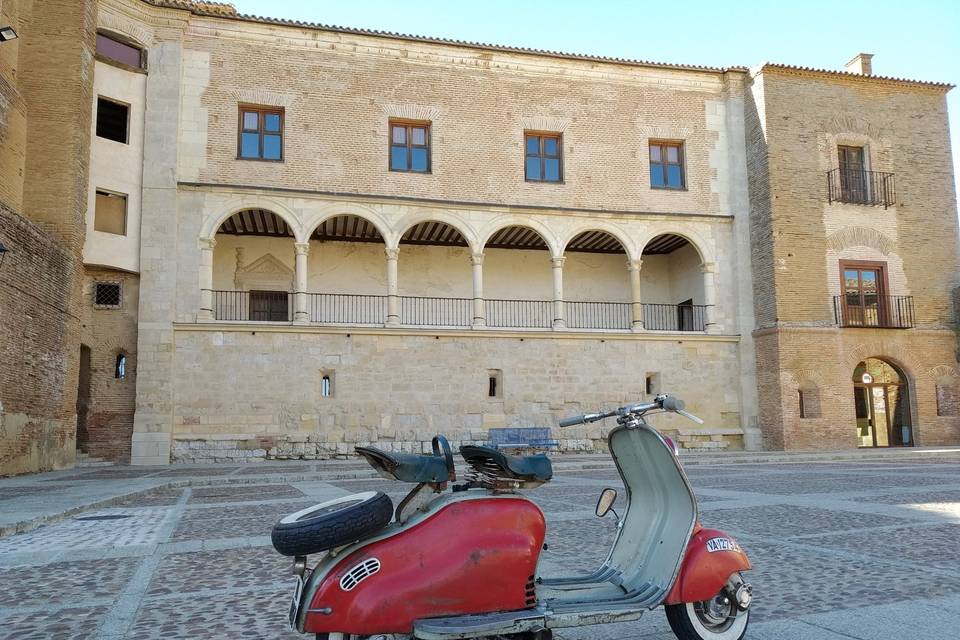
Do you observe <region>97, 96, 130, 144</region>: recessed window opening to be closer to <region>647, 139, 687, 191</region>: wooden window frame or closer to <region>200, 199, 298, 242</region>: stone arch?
<region>200, 199, 298, 242</region>: stone arch

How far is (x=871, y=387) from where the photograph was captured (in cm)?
2158

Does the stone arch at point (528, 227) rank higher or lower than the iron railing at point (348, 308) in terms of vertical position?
higher

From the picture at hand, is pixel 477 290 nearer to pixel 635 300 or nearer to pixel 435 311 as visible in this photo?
pixel 435 311

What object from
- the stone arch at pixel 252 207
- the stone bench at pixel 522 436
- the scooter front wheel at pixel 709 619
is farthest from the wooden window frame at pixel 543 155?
the scooter front wheel at pixel 709 619

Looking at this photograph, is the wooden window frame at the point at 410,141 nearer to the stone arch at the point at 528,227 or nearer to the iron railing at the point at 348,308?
the stone arch at the point at 528,227

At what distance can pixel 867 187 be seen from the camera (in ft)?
72.4

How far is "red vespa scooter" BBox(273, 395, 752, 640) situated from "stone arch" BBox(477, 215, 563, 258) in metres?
17.2

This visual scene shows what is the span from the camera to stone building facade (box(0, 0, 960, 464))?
1797cm

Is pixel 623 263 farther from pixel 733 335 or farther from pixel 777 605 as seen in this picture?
pixel 777 605

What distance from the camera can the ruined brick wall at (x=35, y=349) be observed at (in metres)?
13.0

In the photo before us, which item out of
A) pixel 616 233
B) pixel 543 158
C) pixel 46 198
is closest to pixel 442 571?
pixel 46 198

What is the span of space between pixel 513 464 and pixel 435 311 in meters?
18.8

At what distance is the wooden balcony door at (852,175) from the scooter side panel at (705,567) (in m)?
21.4

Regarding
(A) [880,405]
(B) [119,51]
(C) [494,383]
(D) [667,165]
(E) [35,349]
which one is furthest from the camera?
(D) [667,165]
